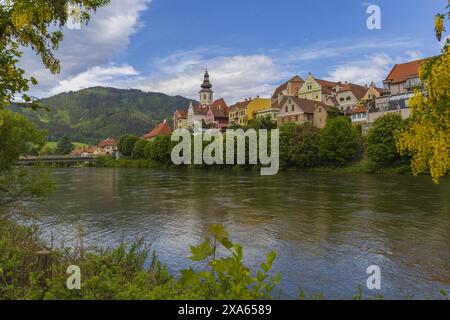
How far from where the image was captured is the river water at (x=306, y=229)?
43.3 feet

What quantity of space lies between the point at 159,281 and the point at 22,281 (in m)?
2.93

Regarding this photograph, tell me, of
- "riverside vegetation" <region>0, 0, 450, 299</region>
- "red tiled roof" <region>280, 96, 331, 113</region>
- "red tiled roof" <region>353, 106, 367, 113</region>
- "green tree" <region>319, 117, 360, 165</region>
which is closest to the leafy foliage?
"riverside vegetation" <region>0, 0, 450, 299</region>

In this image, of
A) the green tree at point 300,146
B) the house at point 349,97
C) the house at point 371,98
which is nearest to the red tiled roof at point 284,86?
the house at point 349,97

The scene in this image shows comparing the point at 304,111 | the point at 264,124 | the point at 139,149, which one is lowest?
the point at 139,149

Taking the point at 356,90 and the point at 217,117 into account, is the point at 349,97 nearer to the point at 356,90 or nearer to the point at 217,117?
the point at 356,90

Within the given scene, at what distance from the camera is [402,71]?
85938mm

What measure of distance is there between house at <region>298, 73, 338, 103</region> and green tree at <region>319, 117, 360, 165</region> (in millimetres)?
28617

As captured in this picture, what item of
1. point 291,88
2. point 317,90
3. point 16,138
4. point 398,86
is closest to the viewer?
point 16,138

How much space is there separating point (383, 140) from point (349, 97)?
3370 cm

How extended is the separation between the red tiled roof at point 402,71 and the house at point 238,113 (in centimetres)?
4552

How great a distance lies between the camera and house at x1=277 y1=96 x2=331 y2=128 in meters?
91.2

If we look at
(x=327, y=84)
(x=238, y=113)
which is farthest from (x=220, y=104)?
(x=327, y=84)
